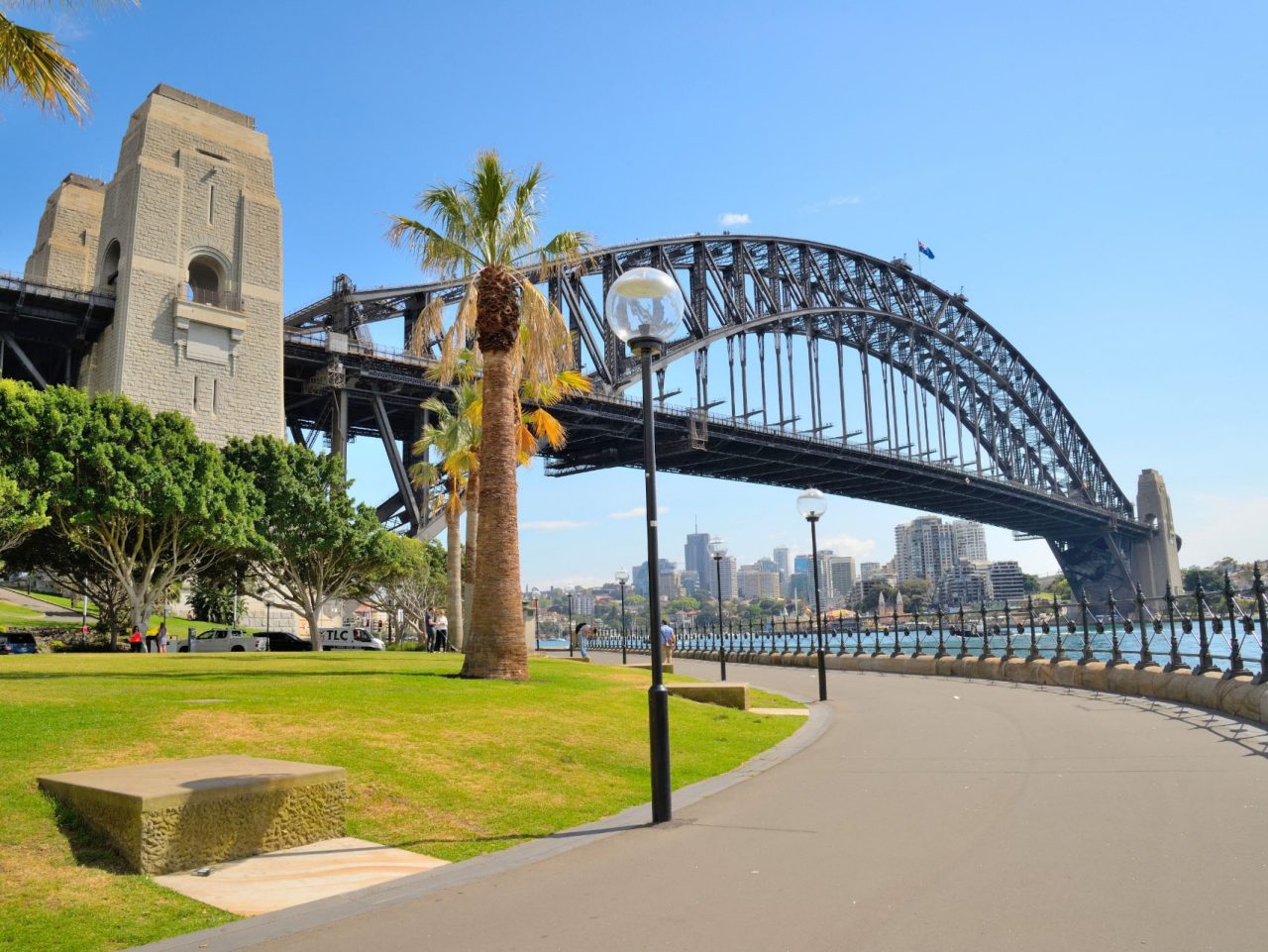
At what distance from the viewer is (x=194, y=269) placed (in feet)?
167

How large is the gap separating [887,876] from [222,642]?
1465 inches

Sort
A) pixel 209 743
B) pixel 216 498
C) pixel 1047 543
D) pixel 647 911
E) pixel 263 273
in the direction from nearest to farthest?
pixel 647 911, pixel 209 743, pixel 216 498, pixel 263 273, pixel 1047 543

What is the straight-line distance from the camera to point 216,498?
33969 millimetres

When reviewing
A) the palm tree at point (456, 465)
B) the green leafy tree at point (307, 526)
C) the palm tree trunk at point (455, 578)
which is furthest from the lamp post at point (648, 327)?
the green leafy tree at point (307, 526)

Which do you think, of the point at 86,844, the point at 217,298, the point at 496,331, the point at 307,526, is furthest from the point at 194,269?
the point at 86,844

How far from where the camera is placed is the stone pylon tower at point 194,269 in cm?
4578

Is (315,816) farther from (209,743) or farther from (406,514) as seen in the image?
(406,514)

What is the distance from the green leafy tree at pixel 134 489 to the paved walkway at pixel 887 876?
88.2 feet

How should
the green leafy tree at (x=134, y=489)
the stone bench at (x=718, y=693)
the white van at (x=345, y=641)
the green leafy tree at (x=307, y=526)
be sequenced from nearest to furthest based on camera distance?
the stone bench at (x=718, y=693), the green leafy tree at (x=134, y=489), the green leafy tree at (x=307, y=526), the white van at (x=345, y=641)

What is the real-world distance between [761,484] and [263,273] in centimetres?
5213

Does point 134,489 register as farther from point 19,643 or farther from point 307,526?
point 307,526

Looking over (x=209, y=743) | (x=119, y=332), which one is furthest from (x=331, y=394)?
(x=209, y=743)

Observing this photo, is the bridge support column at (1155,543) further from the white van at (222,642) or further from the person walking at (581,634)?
the white van at (222,642)

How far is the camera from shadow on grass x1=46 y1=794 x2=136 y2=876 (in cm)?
630
